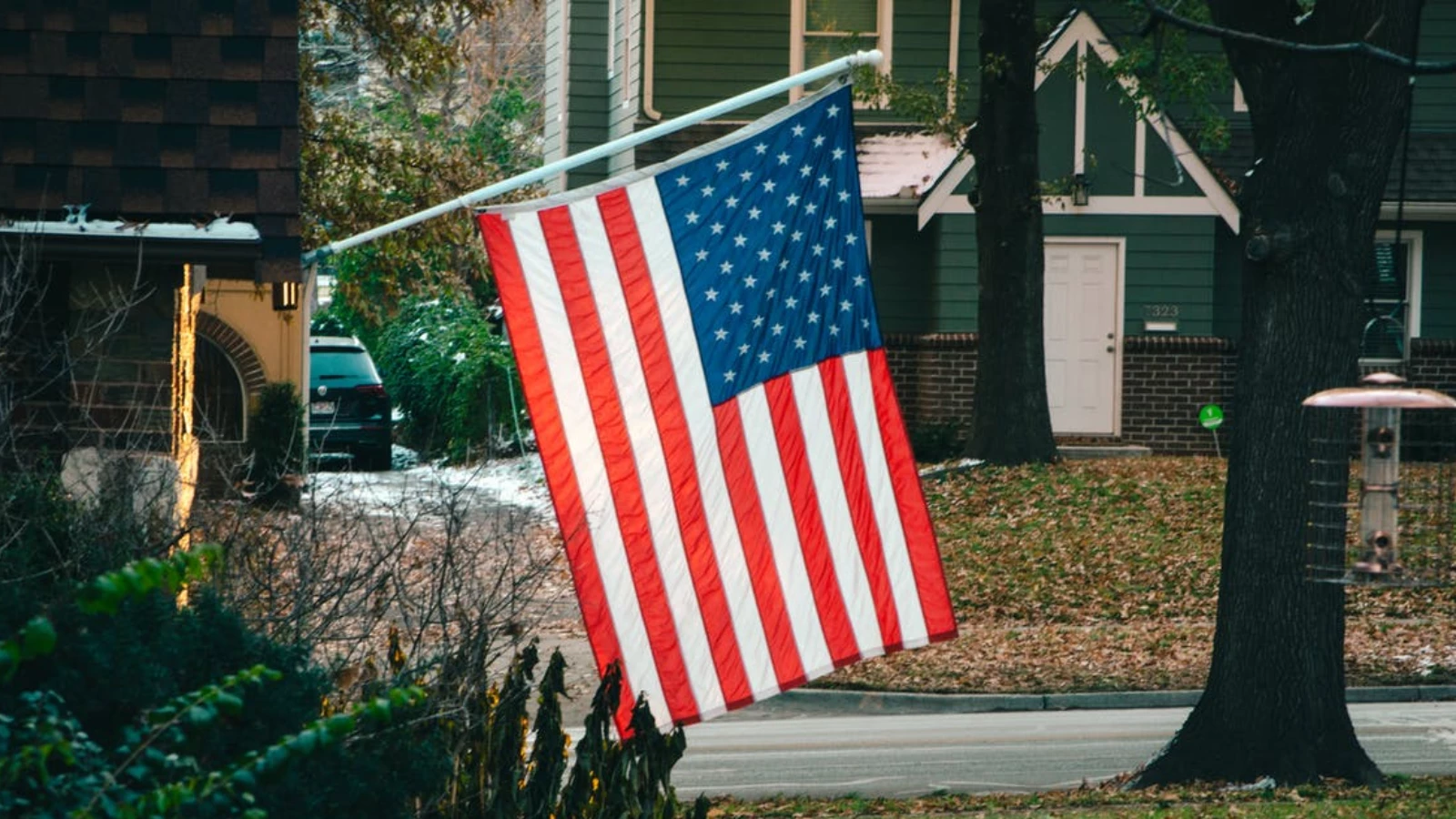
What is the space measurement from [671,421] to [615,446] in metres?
0.25

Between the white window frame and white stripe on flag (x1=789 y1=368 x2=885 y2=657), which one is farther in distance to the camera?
the white window frame

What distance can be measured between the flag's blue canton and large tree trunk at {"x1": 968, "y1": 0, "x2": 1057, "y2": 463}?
1349cm

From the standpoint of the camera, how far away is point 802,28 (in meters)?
26.2

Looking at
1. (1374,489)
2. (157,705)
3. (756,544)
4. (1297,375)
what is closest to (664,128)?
(756,544)

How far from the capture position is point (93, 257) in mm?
8305

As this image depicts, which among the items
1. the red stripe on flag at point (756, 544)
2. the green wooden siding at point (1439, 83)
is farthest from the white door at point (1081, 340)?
the red stripe on flag at point (756, 544)

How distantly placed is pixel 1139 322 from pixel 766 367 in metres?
18.2

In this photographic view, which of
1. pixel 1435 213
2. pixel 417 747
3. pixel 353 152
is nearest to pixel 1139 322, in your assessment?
pixel 1435 213

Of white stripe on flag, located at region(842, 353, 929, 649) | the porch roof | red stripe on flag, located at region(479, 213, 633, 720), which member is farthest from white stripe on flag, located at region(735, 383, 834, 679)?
the porch roof

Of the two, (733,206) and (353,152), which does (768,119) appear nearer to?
(733,206)

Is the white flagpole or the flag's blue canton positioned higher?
the white flagpole

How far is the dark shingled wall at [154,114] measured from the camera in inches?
337

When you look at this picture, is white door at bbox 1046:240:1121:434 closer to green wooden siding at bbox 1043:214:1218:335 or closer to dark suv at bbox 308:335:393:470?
green wooden siding at bbox 1043:214:1218:335

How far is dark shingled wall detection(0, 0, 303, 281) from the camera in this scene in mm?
8555
